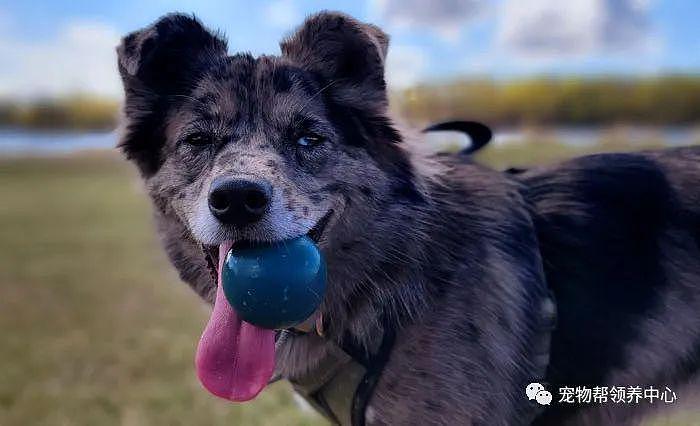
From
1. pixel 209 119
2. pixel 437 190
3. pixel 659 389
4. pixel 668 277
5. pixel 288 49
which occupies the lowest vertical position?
pixel 659 389

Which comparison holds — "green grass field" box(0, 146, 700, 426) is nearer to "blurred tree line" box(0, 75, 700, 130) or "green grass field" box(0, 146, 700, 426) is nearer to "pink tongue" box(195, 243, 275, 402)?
"pink tongue" box(195, 243, 275, 402)

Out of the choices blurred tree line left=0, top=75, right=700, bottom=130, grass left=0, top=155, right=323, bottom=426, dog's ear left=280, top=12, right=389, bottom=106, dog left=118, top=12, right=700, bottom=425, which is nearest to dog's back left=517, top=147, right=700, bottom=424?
dog left=118, top=12, right=700, bottom=425

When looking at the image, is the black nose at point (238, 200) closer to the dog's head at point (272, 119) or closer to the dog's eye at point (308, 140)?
the dog's head at point (272, 119)

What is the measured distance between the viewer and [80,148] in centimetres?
308

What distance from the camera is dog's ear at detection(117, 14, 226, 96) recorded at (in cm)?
174

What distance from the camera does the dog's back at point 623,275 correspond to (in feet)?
5.91

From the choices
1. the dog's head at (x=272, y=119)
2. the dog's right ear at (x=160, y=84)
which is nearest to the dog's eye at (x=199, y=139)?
the dog's head at (x=272, y=119)

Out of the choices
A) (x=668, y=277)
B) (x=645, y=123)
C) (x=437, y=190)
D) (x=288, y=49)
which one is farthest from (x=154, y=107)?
(x=645, y=123)

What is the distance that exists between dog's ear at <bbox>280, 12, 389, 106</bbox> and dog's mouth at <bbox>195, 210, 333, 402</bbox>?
455 millimetres

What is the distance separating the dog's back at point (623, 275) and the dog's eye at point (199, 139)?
3.02ft

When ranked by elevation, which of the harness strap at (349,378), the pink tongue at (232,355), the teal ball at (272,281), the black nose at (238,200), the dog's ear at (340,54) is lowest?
the harness strap at (349,378)

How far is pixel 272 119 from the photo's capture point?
172cm

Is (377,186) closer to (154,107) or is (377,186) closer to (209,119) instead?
(209,119)

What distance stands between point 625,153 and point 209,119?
3.93 feet
